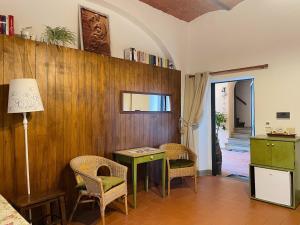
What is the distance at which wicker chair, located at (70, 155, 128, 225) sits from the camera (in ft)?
8.73

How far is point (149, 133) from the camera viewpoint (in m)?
4.14

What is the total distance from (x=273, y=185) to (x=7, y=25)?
3961mm

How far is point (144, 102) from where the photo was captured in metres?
4.08

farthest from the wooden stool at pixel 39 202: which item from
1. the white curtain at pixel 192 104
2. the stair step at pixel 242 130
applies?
the stair step at pixel 242 130

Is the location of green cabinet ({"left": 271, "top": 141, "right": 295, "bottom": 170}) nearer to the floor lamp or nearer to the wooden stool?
the wooden stool

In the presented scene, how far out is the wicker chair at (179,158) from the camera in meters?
3.78

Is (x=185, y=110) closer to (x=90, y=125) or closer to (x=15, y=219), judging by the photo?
(x=90, y=125)

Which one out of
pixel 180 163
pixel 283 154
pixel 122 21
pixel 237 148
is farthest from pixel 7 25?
pixel 237 148

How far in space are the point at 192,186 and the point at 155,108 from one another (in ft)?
5.02

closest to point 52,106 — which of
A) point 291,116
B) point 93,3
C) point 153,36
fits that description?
point 93,3

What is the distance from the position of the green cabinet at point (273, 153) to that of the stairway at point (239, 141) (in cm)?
424

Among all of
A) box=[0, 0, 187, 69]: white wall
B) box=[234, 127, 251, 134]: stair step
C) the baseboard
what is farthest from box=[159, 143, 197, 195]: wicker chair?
box=[234, 127, 251, 134]: stair step

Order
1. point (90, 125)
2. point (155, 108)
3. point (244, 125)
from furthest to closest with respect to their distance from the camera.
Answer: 1. point (244, 125)
2. point (155, 108)
3. point (90, 125)

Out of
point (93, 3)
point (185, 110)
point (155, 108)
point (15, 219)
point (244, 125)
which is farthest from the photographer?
point (244, 125)
